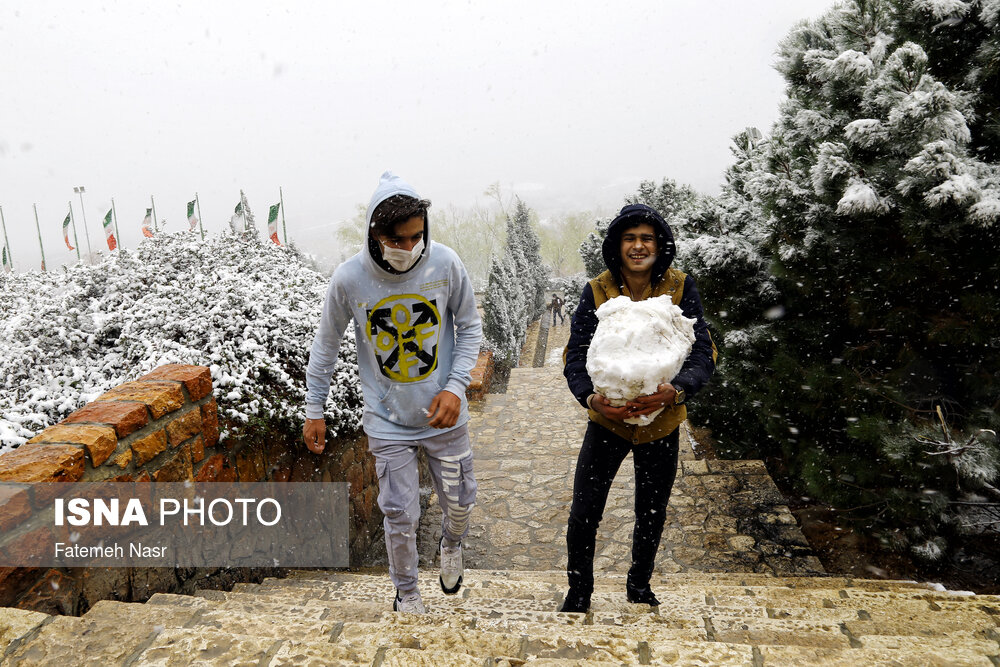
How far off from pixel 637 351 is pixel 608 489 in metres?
0.58

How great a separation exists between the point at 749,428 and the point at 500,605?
282 centimetres

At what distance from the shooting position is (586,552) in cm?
231

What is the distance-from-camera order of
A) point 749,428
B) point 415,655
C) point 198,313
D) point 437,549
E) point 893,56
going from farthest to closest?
point 749,428 < point 437,549 < point 198,313 < point 893,56 < point 415,655

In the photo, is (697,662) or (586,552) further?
(586,552)

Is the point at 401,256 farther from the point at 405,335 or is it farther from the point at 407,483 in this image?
the point at 407,483

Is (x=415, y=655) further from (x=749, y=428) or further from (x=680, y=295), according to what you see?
(x=749, y=428)

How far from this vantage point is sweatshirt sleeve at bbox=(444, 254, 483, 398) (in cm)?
238

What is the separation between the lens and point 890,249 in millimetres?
2729

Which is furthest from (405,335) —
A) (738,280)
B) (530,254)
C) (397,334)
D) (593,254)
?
(530,254)

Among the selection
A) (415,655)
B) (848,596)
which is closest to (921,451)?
(848,596)

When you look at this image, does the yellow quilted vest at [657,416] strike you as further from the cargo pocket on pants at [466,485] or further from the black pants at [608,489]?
the cargo pocket on pants at [466,485]

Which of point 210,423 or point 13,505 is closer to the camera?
point 13,505

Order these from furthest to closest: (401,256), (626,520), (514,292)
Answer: (514,292) → (626,520) → (401,256)

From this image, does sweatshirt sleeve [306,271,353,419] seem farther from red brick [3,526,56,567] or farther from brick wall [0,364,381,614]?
red brick [3,526,56,567]
